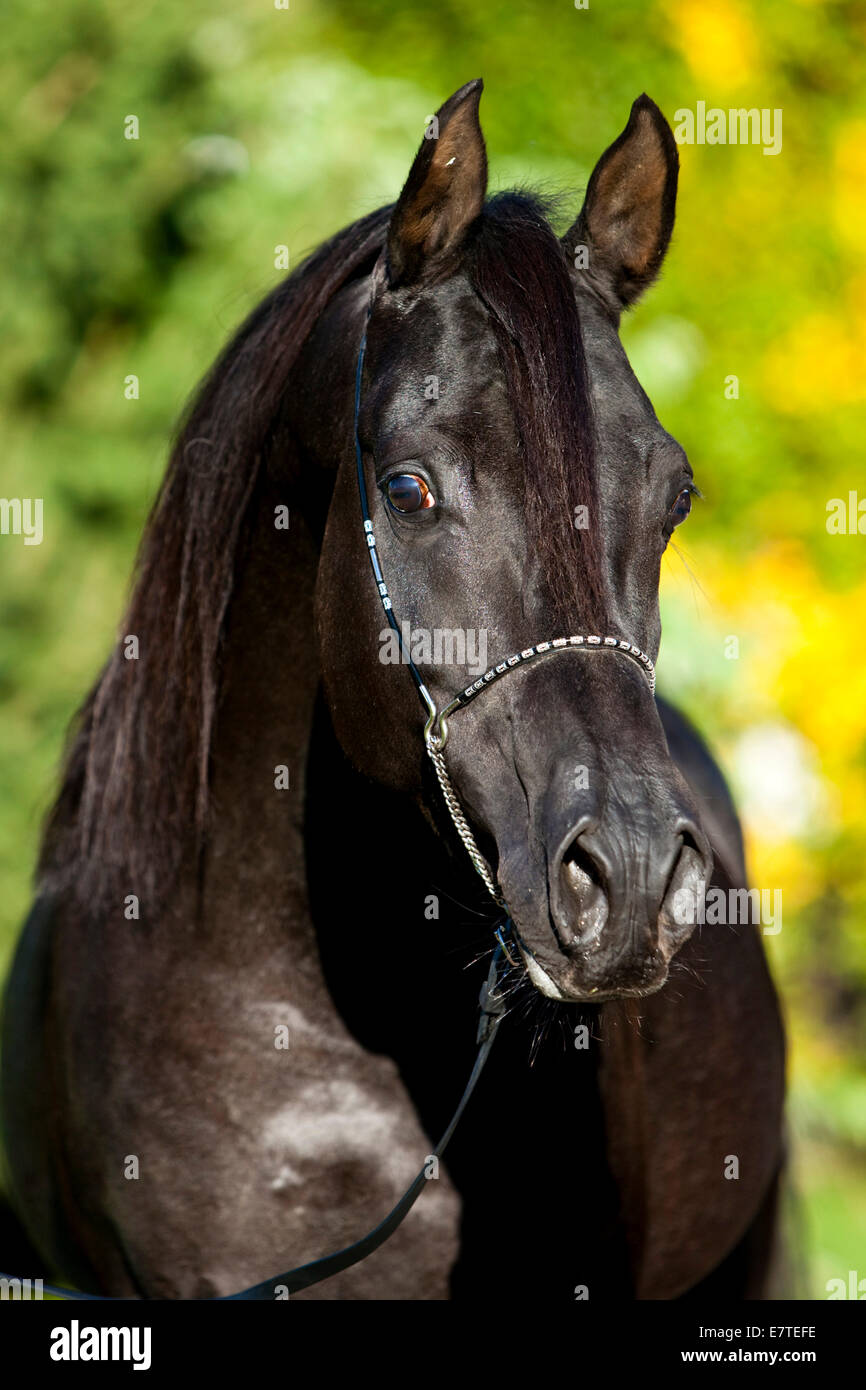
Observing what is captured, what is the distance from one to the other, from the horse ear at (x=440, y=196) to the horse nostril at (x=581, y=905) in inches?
40.8

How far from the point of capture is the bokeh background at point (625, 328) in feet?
24.3

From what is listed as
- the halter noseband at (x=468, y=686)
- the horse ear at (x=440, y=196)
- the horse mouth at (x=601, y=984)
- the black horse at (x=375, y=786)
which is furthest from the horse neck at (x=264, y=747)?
the horse mouth at (x=601, y=984)

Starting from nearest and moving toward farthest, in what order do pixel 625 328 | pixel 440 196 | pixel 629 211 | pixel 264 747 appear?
pixel 440 196
pixel 629 211
pixel 264 747
pixel 625 328

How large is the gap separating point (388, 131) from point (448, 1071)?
22.6 feet

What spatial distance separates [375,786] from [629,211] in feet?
3.75

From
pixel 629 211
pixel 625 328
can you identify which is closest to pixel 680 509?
pixel 629 211

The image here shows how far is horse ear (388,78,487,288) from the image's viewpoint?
2143mm

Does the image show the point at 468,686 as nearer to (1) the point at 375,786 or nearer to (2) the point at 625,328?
(1) the point at 375,786

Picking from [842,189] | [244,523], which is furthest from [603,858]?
[842,189]

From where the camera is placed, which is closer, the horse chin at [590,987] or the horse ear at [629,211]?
the horse chin at [590,987]

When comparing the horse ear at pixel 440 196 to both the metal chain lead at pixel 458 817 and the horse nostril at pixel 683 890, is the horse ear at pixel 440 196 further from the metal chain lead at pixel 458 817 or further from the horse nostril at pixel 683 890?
the horse nostril at pixel 683 890

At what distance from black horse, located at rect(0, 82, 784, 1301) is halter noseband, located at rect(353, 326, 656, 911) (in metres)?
0.02

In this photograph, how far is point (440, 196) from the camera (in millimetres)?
2197
